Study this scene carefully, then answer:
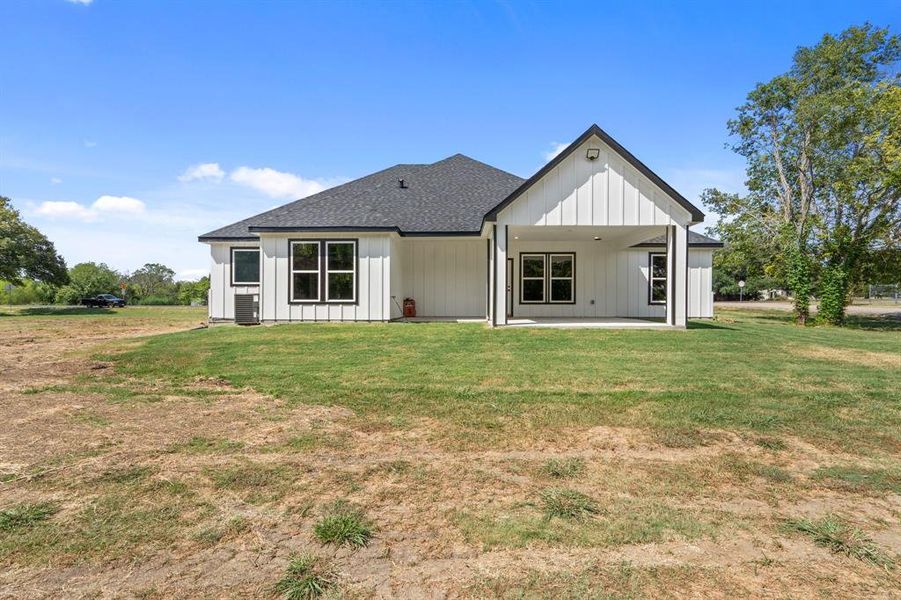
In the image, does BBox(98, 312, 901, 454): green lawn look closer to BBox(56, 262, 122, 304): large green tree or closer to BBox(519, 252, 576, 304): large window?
BBox(519, 252, 576, 304): large window

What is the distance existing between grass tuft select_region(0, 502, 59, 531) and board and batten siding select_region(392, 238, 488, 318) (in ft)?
43.6

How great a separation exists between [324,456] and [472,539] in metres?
1.83

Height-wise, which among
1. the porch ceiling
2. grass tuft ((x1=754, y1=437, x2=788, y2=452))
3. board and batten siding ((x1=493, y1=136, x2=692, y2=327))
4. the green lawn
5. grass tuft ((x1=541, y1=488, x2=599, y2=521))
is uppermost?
board and batten siding ((x1=493, y1=136, x2=692, y2=327))

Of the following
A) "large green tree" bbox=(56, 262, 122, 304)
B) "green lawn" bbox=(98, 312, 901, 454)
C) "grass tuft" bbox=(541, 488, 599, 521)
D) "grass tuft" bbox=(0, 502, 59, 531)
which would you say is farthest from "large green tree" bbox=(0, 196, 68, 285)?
"grass tuft" bbox=(541, 488, 599, 521)

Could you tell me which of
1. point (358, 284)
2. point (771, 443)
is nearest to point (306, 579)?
point (771, 443)

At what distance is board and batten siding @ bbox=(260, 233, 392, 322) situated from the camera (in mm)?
14008

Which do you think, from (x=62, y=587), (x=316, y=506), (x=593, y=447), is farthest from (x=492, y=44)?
(x=62, y=587)

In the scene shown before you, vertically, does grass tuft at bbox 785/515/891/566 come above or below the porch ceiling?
below

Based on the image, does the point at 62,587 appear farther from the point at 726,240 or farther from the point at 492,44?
the point at 726,240

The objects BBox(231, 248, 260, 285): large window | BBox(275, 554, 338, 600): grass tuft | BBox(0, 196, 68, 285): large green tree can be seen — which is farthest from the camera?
BBox(0, 196, 68, 285): large green tree

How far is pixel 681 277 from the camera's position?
12297 millimetres

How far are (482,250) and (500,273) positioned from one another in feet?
13.3

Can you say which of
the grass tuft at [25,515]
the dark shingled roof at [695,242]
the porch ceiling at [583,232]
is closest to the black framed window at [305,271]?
the porch ceiling at [583,232]

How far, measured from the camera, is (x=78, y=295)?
4234cm
